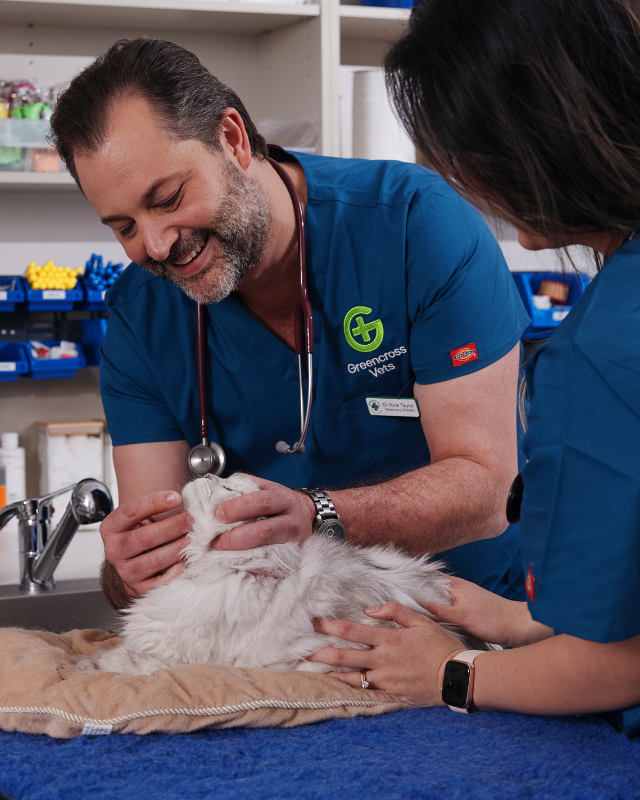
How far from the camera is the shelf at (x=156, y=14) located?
2096 millimetres

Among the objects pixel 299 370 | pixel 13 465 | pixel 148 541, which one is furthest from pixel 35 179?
pixel 148 541

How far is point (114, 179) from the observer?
A: 1.19 m

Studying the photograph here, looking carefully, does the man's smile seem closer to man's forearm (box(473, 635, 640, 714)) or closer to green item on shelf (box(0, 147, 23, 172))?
man's forearm (box(473, 635, 640, 714))

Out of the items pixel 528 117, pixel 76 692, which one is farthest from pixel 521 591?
pixel 528 117

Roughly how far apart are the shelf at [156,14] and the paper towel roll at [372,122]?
23 centimetres

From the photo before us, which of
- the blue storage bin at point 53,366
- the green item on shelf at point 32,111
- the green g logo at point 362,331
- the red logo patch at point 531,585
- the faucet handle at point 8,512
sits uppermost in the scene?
the green item on shelf at point 32,111

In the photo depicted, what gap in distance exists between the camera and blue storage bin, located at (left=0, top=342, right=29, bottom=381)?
219 centimetres

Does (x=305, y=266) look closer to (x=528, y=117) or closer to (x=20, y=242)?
(x=528, y=117)

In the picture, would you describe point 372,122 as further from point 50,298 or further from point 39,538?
point 39,538

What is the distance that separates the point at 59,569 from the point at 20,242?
1.04 m

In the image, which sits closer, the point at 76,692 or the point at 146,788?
the point at 146,788

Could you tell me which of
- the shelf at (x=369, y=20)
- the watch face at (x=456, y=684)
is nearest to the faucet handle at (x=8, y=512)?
the watch face at (x=456, y=684)

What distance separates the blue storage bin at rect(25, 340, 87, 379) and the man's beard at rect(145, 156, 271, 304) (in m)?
1.05

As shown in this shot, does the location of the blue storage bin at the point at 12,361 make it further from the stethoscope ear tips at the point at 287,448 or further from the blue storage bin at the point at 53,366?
the stethoscope ear tips at the point at 287,448
